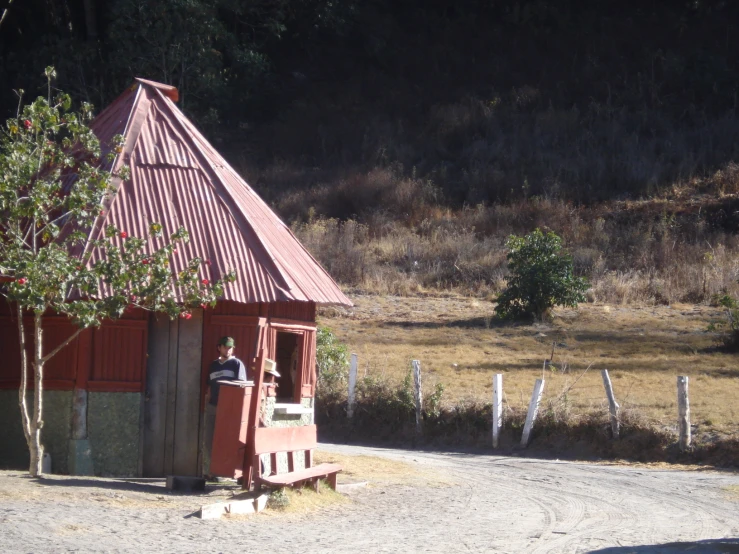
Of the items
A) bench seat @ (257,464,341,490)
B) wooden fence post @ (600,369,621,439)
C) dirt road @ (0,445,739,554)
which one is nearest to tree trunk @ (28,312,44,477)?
dirt road @ (0,445,739,554)

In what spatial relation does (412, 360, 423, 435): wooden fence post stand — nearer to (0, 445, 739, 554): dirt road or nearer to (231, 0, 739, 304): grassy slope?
(0, 445, 739, 554): dirt road

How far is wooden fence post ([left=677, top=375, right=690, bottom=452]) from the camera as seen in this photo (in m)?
16.6

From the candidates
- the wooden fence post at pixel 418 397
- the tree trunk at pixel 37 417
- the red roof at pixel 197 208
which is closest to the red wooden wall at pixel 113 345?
the red roof at pixel 197 208

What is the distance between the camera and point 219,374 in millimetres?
12055

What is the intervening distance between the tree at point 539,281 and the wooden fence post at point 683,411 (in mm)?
10091

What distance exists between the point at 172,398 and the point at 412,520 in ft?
12.2

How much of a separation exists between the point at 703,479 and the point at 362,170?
31.7 m

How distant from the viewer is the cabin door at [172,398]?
1280 cm

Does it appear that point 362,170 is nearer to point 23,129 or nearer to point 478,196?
point 478,196

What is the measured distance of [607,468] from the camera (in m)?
16.7

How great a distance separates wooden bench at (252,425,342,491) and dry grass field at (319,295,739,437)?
7.68m

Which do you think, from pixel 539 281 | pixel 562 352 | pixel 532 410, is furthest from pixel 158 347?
pixel 539 281

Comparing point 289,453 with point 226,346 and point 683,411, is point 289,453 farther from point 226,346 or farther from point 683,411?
point 683,411

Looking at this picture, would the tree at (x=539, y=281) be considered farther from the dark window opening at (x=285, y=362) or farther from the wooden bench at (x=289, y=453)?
the wooden bench at (x=289, y=453)
